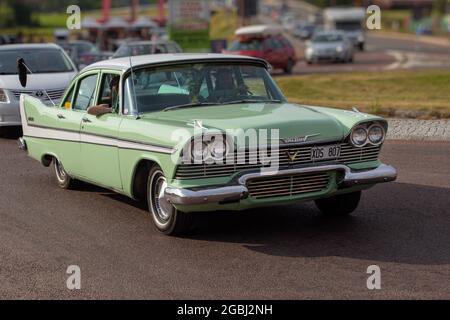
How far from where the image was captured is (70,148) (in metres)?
8.98

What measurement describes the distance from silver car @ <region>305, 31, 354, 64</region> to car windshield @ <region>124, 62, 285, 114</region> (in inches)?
1262

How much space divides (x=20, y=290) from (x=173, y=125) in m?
1.98

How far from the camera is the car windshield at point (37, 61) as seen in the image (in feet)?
51.3

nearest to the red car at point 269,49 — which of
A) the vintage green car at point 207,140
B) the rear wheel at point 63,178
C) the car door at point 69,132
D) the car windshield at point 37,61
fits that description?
the car windshield at point 37,61

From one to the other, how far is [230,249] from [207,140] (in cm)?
92

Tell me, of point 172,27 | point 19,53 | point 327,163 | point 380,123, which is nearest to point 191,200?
point 327,163

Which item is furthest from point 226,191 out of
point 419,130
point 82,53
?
point 82,53

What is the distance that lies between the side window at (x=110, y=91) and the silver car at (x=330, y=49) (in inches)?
1261

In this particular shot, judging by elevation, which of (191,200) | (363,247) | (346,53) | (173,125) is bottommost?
(346,53)

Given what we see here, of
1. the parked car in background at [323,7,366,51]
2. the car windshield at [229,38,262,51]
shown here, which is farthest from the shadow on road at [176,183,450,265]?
the parked car in background at [323,7,366,51]

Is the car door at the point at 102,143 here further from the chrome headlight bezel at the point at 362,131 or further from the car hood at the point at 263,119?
the chrome headlight bezel at the point at 362,131

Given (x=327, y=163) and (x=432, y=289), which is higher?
(x=327, y=163)

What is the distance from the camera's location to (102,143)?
26.8ft
